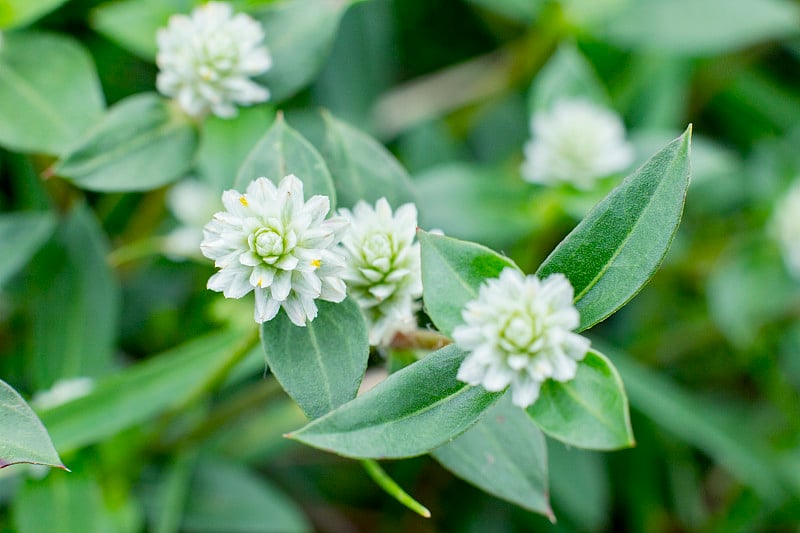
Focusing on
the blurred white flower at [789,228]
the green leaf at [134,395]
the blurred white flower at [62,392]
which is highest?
the blurred white flower at [789,228]

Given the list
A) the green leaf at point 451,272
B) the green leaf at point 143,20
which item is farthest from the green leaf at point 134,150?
the green leaf at point 451,272

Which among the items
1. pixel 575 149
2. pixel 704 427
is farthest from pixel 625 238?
pixel 704 427

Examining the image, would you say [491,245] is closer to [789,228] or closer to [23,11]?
[789,228]

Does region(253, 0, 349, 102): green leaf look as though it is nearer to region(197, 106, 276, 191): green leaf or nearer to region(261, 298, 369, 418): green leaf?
region(197, 106, 276, 191): green leaf

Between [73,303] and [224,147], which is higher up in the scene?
[224,147]

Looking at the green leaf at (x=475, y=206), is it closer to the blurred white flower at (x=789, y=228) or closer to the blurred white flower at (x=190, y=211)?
the blurred white flower at (x=190, y=211)

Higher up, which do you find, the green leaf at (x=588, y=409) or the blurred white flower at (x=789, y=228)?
the green leaf at (x=588, y=409)
